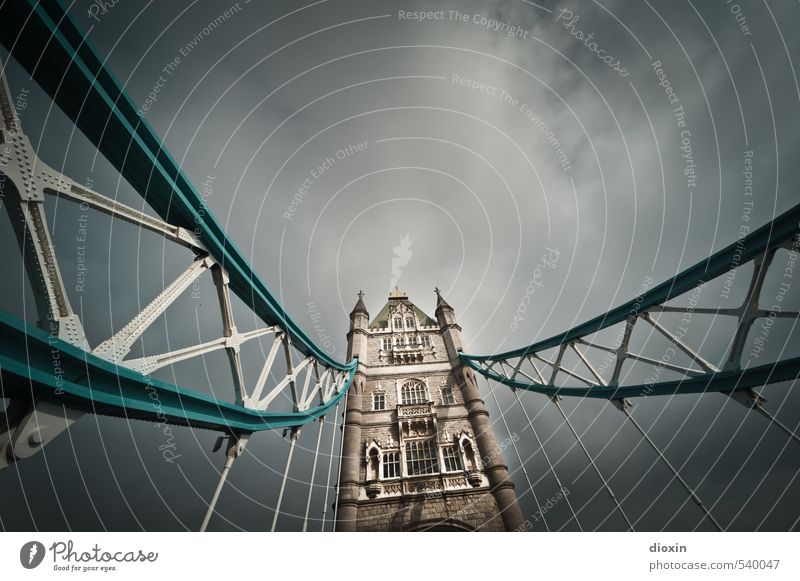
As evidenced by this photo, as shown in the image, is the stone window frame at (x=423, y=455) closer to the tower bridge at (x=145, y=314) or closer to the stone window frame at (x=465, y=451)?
the stone window frame at (x=465, y=451)

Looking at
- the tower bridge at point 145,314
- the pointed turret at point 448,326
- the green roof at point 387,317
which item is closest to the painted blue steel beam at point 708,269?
the tower bridge at point 145,314

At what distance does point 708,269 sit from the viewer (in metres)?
6.42

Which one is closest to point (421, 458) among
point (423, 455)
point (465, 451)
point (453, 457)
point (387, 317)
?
point (423, 455)

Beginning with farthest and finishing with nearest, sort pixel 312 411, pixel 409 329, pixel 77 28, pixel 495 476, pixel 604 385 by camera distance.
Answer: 1. pixel 409 329
2. pixel 495 476
3. pixel 312 411
4. pixel 604 385
5. pixel 77 28

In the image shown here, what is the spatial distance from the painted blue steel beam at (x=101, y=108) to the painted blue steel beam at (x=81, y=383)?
2610 mm

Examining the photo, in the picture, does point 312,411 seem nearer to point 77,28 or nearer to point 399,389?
point 77,28

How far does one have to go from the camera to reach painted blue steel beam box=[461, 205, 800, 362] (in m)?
4.84

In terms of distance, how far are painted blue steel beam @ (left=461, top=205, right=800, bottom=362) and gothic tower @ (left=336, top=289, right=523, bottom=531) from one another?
11.4 meters

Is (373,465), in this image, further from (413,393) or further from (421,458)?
(413,393)

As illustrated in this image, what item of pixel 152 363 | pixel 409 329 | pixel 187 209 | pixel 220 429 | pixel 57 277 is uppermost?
pixel 409 329

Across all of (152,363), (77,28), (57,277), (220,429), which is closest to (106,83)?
(77,28)

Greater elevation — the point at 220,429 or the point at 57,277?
the point at 57,277

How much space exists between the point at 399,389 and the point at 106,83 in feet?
69.6
